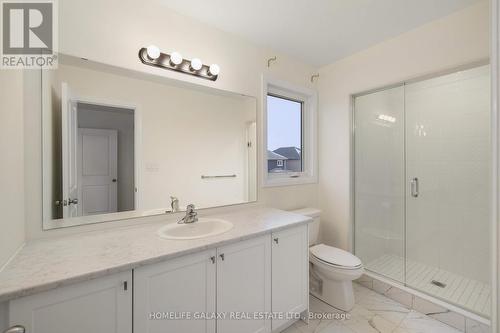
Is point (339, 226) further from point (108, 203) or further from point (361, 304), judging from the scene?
point (108, 203)

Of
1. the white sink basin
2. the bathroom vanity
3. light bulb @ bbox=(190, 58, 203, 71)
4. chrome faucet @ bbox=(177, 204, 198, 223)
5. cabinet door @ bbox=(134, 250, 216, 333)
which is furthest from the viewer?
light bulb @ bbox=(190, 58, 203, 71)

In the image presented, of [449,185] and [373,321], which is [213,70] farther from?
[449,185]

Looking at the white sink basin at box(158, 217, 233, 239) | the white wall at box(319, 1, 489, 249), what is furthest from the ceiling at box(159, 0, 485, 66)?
the white sink basin at box(158, 217, 233, 239)

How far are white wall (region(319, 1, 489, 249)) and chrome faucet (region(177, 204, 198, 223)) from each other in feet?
5.56

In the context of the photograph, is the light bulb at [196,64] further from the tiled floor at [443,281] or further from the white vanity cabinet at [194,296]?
the tiled floor at [443,281]

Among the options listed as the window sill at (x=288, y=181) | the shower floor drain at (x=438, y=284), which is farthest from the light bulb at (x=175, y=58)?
the shower floor drain at (x=438, y=284)

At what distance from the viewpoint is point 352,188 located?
245 centimetres

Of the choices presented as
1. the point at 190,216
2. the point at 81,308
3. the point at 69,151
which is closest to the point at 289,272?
the point at 190,216

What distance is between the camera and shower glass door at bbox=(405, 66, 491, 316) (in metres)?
2.07

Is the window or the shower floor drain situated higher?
the window

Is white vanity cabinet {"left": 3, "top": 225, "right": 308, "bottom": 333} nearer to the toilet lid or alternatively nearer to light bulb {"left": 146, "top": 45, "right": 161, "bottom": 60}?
the toilet lid

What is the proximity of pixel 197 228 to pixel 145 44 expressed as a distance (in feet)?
4.50

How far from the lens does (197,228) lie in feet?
5.28

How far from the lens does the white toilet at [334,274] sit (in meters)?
1.85
